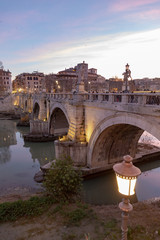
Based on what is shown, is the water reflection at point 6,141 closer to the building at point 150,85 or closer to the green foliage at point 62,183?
the green foliage at point 62,183

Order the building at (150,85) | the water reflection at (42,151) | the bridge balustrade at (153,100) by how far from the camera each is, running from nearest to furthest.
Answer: the bridge balustrade at (153,100) < the water reflection at (42,151) < the building at (150,85)

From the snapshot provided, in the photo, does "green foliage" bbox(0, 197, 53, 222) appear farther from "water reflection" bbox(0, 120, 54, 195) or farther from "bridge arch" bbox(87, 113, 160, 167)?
"bridge arch" bbox(87, 113, 160, 167)

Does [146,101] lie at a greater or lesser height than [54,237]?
greater

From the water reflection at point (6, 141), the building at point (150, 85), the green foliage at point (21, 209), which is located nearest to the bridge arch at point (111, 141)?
the green foliage at point (21, 209)

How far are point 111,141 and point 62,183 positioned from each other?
6539 millimetres

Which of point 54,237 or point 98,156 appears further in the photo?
point 98,156

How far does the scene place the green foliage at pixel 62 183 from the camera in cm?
743

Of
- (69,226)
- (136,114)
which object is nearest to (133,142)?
(136,114)

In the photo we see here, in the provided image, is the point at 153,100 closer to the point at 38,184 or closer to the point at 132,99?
the point at 132,99

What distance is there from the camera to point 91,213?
694cm

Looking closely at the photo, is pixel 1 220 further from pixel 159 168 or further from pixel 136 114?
pixel 159 168

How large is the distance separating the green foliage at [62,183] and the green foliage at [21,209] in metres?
0.66

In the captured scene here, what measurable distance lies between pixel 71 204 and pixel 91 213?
1.14 meters

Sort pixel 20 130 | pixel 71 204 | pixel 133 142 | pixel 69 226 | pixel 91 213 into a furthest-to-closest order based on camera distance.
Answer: pixel 20 130 → pixel 133 142 → pixel 71 204 → pixel 91 213 → pixel 69 226
